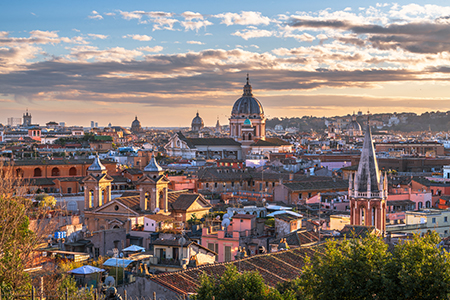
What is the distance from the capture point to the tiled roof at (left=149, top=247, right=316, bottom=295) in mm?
15633

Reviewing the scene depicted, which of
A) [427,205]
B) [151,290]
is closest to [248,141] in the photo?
[427,205]

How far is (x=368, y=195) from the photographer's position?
30.8 metres

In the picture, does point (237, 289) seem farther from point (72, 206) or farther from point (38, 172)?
point (38, 172)

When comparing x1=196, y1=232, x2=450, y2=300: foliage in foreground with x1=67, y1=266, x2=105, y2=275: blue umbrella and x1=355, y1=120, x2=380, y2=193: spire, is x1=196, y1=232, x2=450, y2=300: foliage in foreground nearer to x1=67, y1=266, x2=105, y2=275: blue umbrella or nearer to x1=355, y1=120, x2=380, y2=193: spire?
x1=67, y1=266, x2=105, y2=275: blue umbrella

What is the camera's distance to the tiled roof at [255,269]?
15633 mm

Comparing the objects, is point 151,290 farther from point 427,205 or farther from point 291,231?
point 427,205

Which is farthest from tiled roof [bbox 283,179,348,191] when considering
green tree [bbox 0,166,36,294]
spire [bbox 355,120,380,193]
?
green tree [bbox 0,166,36,294]

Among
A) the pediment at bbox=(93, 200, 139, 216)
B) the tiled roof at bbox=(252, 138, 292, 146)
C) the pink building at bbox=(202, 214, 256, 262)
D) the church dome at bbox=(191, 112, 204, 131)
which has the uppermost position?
the church dome at bbox=(191, 112, 204, 131)

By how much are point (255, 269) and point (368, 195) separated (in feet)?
45.8

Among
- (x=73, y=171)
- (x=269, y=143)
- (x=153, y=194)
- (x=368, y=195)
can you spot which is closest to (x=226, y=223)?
(x=153, y=194)

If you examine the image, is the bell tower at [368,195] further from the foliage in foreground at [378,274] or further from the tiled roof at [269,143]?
the tiled roof at [269,143]

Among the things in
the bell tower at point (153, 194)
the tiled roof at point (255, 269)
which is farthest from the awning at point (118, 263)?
the bell tower at point (153, 194)

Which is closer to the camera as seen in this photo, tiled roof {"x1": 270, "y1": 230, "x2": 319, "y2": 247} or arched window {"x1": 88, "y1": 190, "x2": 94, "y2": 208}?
tiled roof {"x1": 270, "y1": 230, "x2": 319, "y2": 247}

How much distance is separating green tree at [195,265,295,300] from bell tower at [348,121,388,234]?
17.0 metres
